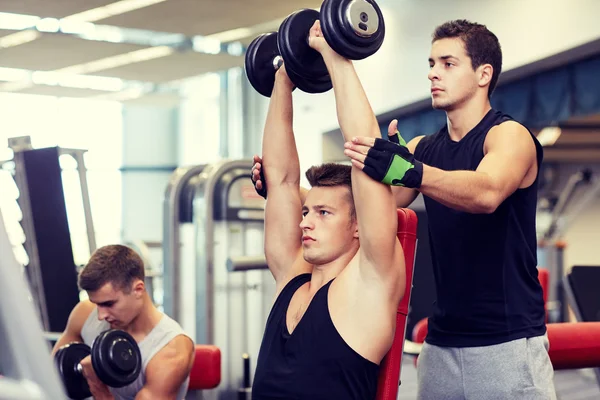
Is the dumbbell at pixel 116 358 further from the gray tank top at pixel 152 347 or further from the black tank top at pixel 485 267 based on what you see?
the black tank top at pixel 485 267

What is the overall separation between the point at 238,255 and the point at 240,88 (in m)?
4.62

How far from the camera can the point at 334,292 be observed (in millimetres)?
1644

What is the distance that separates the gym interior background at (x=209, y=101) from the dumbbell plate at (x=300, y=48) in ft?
7.09

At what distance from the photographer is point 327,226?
1.70m

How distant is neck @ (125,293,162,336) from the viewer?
2.52 meters

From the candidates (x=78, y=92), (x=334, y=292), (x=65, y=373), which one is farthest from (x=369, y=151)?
(x=78, y=92)

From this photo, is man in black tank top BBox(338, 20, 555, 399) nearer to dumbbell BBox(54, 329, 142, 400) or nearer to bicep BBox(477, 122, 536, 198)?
bicep BBox(477, 122, 536, 198)

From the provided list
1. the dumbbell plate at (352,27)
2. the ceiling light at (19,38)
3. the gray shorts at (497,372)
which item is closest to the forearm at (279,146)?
the dumbbell plate at (352,27)

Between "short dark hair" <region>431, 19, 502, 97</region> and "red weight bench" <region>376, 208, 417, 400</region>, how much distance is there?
0.39 meters

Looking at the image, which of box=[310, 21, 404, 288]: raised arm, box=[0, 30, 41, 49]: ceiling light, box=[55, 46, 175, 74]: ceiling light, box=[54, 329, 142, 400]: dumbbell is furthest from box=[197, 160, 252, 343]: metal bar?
box=[55, 46, 175, 74]: ceiling light

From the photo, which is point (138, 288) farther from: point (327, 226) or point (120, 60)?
point (120, 60)

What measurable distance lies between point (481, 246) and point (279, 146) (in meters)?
0.54

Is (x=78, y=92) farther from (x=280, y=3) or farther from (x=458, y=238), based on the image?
(x=458, y=238)

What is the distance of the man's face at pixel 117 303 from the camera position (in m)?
2.48
